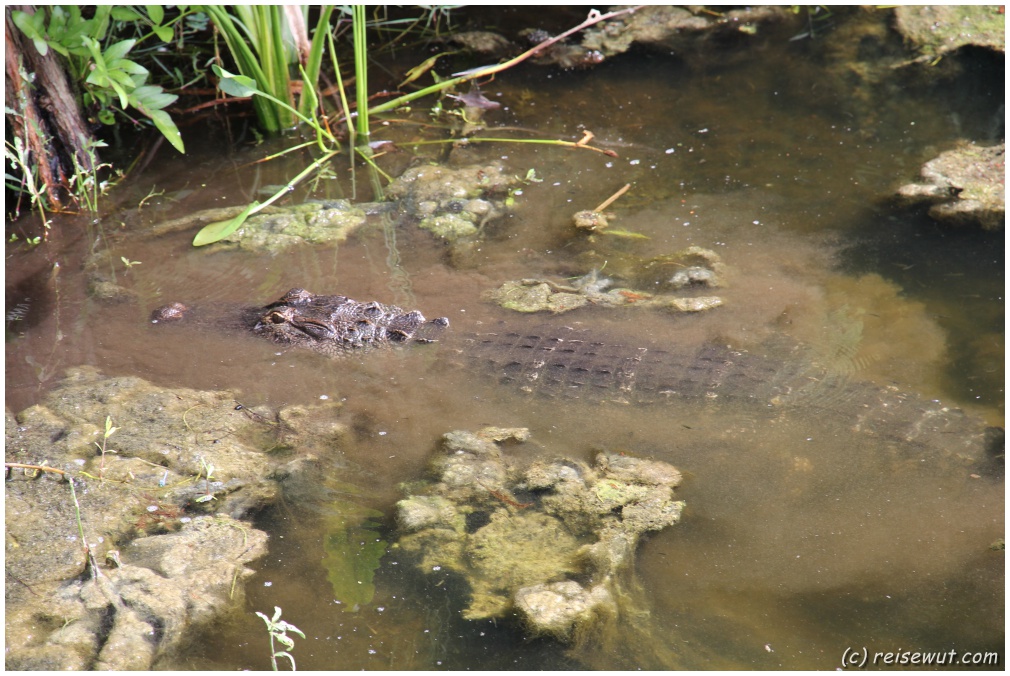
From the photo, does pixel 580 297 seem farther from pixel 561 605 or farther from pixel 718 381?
pixel 561 605

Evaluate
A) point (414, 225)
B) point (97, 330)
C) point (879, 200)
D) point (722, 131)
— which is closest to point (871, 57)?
point (722, 131)

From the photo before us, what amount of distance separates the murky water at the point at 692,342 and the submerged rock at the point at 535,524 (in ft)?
0.23

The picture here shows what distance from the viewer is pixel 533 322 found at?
3.63 m

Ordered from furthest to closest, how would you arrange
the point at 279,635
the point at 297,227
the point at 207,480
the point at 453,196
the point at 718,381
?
the point at 453,196 < the point at 297,227 < the point at 718,381 < the point at 207,480 < the point at 279,635

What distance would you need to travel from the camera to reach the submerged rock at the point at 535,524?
2320 mm

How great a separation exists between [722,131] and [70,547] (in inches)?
155

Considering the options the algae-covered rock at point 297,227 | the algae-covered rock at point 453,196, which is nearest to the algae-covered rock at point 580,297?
the algae-covered rock at point 453,196

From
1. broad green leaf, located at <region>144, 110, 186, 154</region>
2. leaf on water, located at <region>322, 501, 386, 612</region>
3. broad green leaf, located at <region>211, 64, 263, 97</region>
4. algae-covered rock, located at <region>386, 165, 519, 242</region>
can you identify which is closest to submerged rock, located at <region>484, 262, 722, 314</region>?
algae-covered rock, located at <region>386, 165, 519, 242</region>

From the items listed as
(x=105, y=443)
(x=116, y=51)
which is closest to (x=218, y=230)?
(x=116, y=51)

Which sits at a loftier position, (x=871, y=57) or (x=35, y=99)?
(x=35, y=99)

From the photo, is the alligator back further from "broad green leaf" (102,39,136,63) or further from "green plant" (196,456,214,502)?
"broad green leaf" (102,39,136,63)

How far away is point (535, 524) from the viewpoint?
8.63ft

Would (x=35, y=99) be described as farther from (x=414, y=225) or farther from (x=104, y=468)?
(x=104, y=468)

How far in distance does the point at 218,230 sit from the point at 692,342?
2.41 meters
